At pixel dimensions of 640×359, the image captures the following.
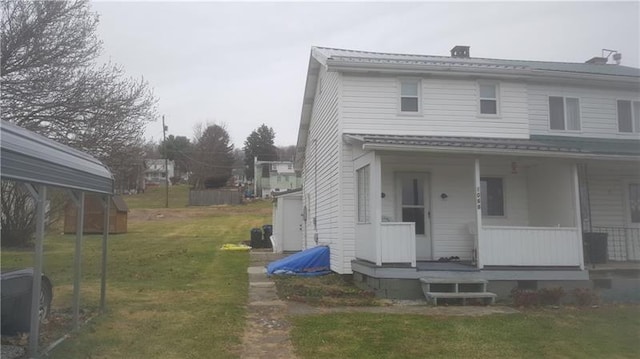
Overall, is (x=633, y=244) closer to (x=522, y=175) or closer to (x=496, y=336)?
(x=522, y=175)

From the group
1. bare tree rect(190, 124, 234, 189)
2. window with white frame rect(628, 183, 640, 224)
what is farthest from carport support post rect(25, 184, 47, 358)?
bare tree rect(190, 124, 234, 189)

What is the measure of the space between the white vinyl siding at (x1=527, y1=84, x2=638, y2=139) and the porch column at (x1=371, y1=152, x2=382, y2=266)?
5.81 metres

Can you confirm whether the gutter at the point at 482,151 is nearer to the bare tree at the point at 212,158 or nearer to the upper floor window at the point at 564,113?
the upper floor window at the point at 564,113

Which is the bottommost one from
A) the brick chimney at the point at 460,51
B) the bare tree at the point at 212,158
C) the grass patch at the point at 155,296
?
the grass patch at the point at 155,296

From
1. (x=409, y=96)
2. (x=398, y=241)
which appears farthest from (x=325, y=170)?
(x=398, y=241)

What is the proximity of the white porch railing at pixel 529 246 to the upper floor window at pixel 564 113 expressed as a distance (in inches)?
175

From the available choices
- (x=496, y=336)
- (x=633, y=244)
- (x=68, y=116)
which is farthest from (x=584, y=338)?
(x=68, y=116)

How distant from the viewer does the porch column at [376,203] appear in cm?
1080

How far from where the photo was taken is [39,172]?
5.43 m

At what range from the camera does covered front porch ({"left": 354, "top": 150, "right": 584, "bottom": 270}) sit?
11031 mm

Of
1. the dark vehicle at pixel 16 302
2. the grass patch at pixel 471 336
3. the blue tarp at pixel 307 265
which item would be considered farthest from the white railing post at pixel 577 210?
the dark vehicle at pixel 16 302

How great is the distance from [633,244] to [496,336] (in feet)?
27.0

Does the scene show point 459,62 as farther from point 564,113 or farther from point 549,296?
point 549,296

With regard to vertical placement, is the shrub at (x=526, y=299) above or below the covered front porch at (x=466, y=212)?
below
